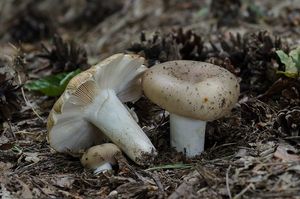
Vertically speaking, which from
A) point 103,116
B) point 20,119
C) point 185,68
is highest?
point 185,68

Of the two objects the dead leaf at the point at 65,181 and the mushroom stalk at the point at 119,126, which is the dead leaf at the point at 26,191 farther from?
the mushroom stalk at the point at 119,126

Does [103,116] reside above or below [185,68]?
below

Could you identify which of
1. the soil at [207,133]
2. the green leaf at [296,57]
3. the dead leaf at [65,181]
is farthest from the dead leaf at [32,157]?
the green leaf at [296,57]

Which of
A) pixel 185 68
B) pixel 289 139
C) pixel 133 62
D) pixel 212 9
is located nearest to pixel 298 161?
pixel 289 139

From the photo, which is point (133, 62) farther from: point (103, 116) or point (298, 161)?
point (298, 161)

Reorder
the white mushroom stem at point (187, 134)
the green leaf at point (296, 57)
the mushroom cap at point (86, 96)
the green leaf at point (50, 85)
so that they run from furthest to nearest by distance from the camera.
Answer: the green leaf at point (50, 85) < the green leaf at point (296, 57) < the white mushroom stem at point (187, 134) < the mushroom cap at point (86, 96)

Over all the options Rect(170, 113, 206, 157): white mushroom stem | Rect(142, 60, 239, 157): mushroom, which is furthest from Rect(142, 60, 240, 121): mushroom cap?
Rect(170, 113, 206, 157): white mushroom stem
